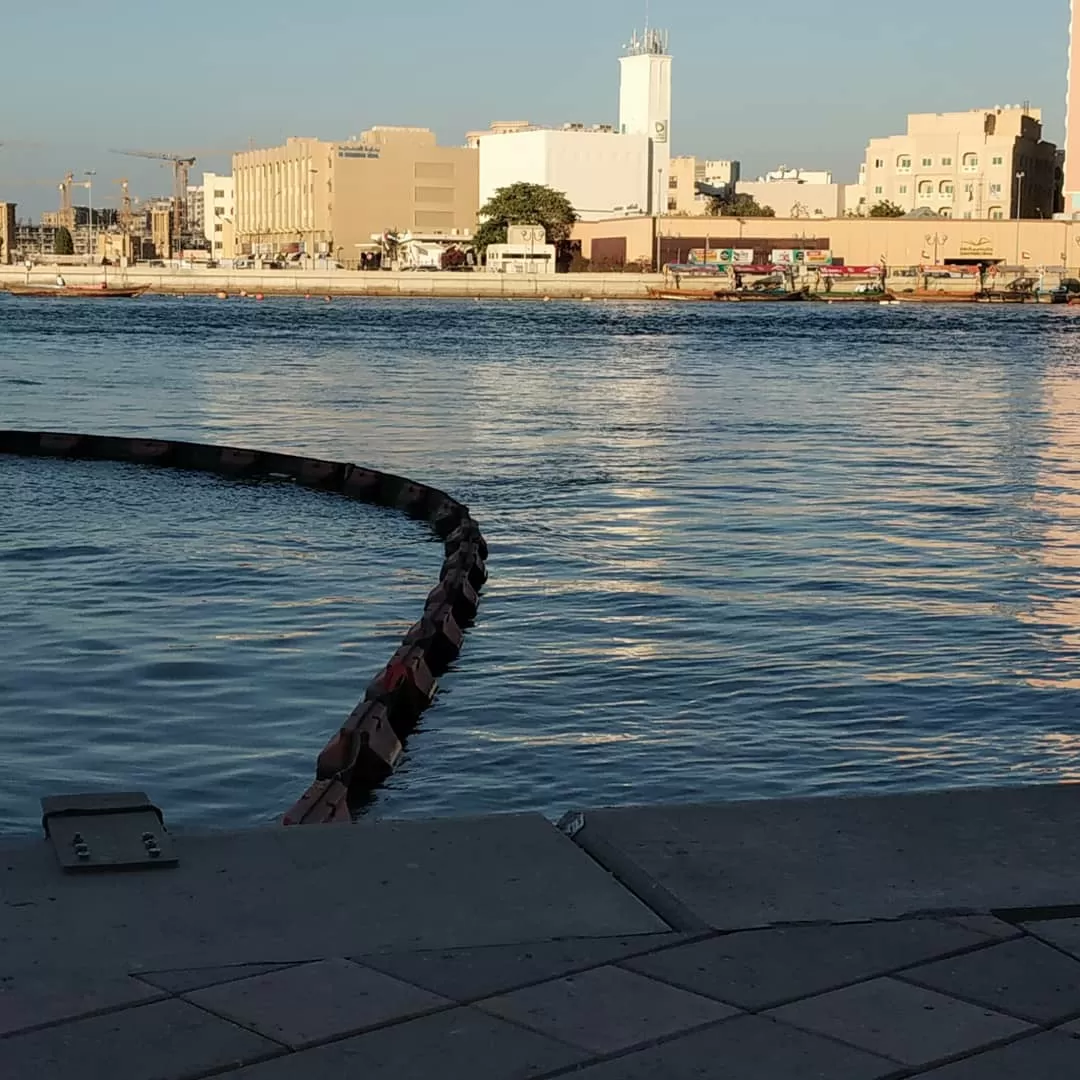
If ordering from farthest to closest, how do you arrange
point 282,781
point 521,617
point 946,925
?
point 521,617, point 282,781, point 946,925

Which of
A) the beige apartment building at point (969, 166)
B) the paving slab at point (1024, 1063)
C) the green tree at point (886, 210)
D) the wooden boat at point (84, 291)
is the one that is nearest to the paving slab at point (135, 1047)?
the paving slab at point (1024, 1063)

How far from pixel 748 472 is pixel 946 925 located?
71.4 feet

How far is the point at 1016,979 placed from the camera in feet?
14.0

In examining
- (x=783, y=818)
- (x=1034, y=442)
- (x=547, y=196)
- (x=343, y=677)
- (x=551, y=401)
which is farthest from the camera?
(x=547, y=196)

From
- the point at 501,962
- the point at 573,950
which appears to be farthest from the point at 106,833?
the point at 573,950

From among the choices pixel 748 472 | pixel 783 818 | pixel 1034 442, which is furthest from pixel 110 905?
pixel 1034 442

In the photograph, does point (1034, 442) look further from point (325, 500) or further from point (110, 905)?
point (110, 905)

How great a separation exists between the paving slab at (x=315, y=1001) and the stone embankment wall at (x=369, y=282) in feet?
546

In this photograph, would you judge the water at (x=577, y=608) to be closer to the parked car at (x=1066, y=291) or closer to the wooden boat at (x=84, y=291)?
the parked car at (x=1066, y=291)

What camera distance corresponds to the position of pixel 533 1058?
3.80 meters

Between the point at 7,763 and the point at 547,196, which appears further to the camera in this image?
the point at 547,196

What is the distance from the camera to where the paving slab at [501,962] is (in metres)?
4.19

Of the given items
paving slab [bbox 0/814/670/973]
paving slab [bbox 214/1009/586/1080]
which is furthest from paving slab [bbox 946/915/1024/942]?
paving slab [bbox 214/1009/586/1080]

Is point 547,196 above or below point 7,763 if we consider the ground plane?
above
